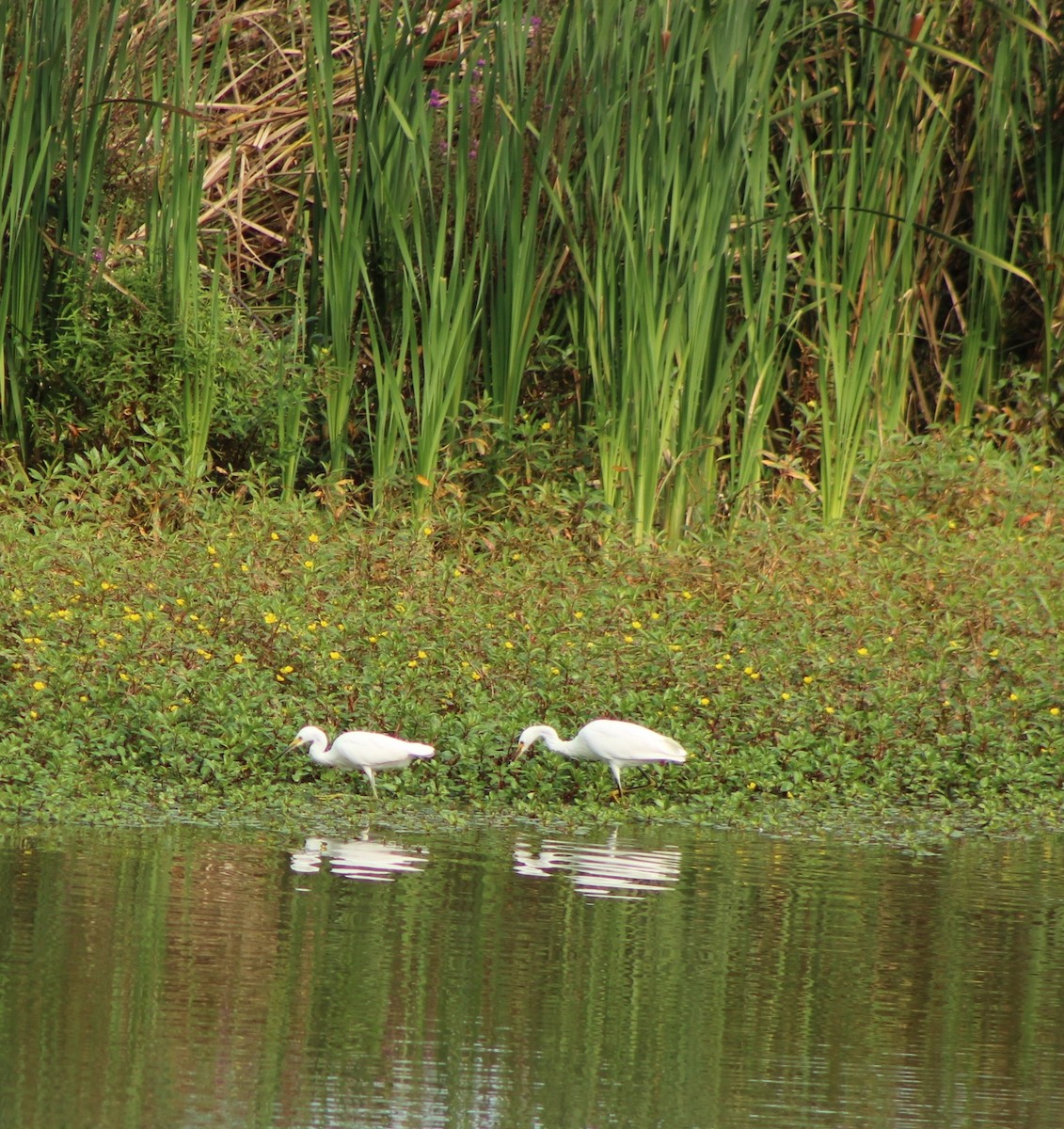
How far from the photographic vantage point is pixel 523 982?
4074 mm

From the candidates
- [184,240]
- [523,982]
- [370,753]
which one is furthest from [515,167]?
[523,982]

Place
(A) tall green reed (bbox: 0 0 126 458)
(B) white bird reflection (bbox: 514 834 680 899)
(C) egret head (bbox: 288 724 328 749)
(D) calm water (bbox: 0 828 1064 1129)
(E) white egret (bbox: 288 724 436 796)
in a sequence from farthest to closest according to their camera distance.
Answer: (A) tall green reed (bbox: 0 0 126 458)
(C) egret head (bbox: 288 724 328 749)
(E) white egret (bbox: 288 724 436 796)
(B) white bird reflection (bbox: 514 834 680 899)
(D) calm water (bbox: 0 828 1064 1129)

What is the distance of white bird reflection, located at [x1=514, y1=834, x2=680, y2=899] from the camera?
499 cm

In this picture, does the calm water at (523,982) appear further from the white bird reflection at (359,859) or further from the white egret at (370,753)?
the white egret at (370,753)

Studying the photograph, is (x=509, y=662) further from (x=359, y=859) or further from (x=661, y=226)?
(x=661, y=226)

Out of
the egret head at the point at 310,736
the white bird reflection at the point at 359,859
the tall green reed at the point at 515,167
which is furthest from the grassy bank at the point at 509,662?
the tall green reed at the point at 515,167

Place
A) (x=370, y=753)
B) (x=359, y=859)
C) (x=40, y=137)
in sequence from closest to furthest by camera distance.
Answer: (x=359, y=859) < (x=370, y=753) < (x=40, y=137)

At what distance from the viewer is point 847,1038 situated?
3793 millimetres

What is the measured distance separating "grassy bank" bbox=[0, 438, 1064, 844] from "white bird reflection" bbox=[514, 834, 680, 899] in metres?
0.46

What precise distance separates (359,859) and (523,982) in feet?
3.99

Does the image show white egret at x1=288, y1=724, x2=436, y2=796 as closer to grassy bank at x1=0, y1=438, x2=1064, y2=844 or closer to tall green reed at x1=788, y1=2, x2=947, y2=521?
grassy bank at x1=0, y1=438, x2=1064, y2=844

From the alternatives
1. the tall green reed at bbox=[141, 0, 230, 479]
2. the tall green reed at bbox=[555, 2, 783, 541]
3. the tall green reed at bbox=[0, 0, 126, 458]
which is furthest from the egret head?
the tall green reed at bbox=[0, 0, 126, 458]

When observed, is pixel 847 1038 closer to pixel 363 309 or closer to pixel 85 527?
pixel 85 527

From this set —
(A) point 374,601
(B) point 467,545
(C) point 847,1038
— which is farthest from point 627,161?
(C) point 847,1038
